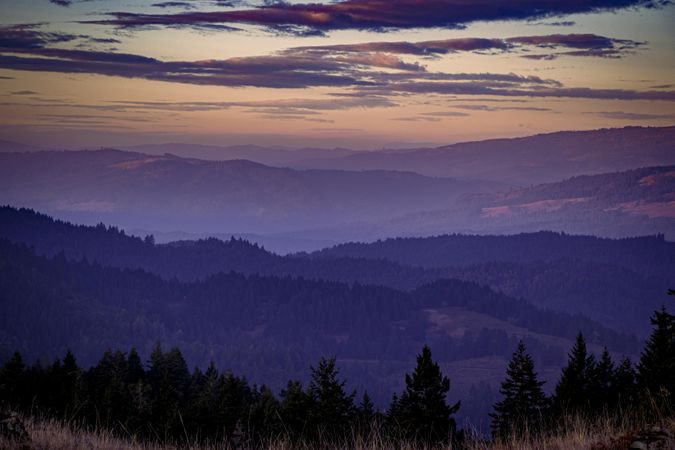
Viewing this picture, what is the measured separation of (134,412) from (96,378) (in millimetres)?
34668

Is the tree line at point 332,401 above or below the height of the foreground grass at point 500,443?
below

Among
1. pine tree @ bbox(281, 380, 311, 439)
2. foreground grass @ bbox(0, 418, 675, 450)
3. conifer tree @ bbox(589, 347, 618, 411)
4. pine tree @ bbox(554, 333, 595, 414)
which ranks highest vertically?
foreground grass @ bbox(0, 418, 675, 450)

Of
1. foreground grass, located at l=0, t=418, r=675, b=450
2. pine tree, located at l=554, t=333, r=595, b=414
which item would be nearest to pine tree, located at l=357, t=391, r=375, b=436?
foreground grass, located at l=0, t=418, r=675, b=450

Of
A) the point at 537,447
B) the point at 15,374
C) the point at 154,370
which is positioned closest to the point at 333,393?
the point at 15,374

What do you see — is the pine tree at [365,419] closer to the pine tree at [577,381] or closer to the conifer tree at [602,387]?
the pine tree at [577,381]

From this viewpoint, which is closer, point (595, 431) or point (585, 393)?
point (595, 431)

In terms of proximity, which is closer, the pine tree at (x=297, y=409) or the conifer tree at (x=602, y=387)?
the pine tree at (x=297, y=409)

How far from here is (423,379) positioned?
43.3 m

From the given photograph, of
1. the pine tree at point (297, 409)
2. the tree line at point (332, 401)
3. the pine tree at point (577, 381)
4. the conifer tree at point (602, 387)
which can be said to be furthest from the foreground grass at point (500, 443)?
the conifer tree at point (602, 387)

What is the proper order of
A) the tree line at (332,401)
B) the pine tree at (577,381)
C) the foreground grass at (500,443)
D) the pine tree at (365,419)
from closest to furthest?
the foreground grass at (500,443) < the pine tree at (365,419) < the tree line at (332,401) < the pine tree at (577,381)

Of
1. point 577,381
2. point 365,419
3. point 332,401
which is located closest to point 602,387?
point 577,381

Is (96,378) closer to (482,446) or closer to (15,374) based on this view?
(15,374)

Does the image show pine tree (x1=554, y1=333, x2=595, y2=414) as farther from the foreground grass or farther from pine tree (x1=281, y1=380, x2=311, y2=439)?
the foreground grass

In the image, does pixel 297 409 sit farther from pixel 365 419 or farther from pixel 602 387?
pixel 602 387
